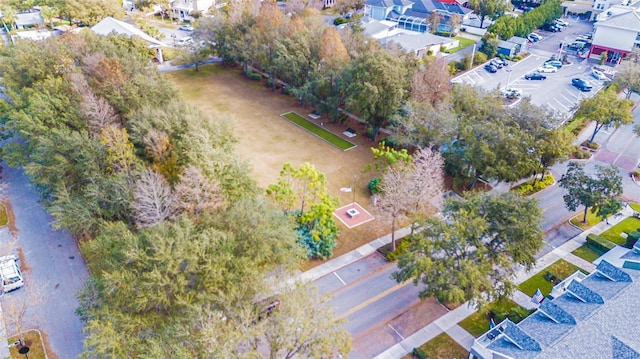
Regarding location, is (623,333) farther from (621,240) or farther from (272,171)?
(272,171)

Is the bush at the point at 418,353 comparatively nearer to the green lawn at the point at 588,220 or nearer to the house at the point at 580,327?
the house at the point at 580,327

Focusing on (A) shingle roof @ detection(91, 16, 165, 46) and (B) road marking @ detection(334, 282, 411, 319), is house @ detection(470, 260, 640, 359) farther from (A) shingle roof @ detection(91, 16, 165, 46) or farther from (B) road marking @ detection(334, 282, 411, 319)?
(A) shingle roof @ detection(91, 16, 165, 46)

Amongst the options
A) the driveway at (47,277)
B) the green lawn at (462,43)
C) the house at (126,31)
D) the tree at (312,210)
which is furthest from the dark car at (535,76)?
the driveway at (47,277)

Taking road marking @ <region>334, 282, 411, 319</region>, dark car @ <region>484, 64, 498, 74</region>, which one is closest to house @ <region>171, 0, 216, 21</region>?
dark car @ <region>484, 64, 498, 74</region>

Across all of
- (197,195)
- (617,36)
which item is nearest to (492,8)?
(617,36)

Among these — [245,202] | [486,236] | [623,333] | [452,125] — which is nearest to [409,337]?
[486,236]
